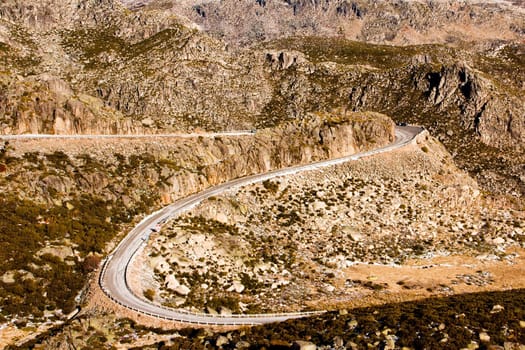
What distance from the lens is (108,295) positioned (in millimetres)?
37906

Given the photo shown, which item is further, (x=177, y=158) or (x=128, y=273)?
(x=177, y=158)

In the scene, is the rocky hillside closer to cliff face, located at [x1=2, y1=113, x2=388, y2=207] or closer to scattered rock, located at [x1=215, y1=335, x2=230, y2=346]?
cliff face, located at [x1=2, y1=113, x2=388, y2=207]

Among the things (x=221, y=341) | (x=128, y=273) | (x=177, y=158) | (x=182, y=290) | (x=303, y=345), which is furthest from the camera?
(x=177, y=158)

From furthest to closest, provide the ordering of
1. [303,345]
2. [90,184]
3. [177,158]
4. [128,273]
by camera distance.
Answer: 1. [177,158]
2. [90,184]
3. [128,273]
4. [303,345]

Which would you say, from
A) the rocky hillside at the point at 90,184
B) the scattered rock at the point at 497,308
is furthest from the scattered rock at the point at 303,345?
the rocky hillside at the point at 90,184

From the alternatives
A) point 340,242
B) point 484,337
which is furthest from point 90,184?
point 484,337

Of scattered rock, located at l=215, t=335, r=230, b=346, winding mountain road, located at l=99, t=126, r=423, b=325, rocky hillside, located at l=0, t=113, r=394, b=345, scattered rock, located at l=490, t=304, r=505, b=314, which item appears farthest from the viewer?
rocky hillside, located at l=0, t=113, r=394, b=345

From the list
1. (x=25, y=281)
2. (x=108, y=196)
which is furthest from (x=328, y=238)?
(x=25, y=281)

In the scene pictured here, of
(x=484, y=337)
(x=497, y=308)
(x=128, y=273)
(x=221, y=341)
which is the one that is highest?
(x=484, y=337)

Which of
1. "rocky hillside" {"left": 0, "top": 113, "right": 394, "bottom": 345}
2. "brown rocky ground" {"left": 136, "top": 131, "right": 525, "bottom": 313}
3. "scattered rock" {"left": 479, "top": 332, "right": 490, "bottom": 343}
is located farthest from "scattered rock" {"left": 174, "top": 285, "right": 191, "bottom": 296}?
"scattered rock" {"left": 479, "top": 332, "right": 490, "bottom": 343}

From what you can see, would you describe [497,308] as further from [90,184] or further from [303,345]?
[90,184]

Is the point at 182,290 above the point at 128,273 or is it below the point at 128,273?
below

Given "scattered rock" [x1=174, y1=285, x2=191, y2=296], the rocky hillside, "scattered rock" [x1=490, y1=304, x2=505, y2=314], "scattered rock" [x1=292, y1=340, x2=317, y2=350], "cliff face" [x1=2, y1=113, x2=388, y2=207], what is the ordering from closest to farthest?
"scattered rock" [x1=292, y1=340, x2=317, y2=350], "scattered rock" [x1=490, y1=304, x2=505, y2=314], the rocky hillside, "scattered rock" [x1=174, y1=285, x2=191, y2=296], "cliff face" [x1=2, y1=113, x2=388, y2=207]

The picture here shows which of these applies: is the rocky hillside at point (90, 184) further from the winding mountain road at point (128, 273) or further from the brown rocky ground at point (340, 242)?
the brown rocky ground at point (340, 242)
